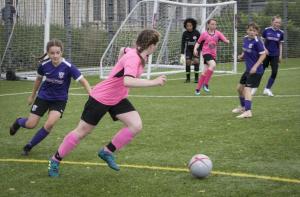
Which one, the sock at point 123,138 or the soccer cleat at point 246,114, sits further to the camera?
the soccer cleat at point 246,114

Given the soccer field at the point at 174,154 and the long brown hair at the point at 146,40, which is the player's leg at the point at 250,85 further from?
the long brown hair at the point at 146,40

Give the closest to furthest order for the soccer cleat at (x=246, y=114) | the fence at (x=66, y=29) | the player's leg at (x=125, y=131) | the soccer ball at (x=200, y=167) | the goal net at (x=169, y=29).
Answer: the soccer ball at (x=200, y=167) → the player's leg at (x=125, y=131) → the soccer cleat at (x=246, y=114) → the fence at (x=66, y=29) → the goal net at (x=169, y=29)

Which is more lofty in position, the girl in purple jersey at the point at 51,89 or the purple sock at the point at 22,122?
the girl in purple jersey at the point at 51,89

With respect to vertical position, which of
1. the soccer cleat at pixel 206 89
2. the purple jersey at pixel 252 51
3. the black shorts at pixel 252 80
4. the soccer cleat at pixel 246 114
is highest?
the purple jersey at pixel 252 51

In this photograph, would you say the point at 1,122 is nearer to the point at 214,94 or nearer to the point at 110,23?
the point at 214,94

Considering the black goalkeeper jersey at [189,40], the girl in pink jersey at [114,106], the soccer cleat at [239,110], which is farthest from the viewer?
the black goalkeeper jersey at [189,40]

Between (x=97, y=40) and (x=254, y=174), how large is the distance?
15.0 metres

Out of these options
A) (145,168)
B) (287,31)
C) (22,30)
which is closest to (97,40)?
(22,30)

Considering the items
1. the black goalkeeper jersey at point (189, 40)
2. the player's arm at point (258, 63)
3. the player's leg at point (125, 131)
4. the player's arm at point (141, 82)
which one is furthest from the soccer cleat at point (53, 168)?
the black goalkeeper jersey at point (189, 40)

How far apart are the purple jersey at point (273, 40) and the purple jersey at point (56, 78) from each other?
7.85 m

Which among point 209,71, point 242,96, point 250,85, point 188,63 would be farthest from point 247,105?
point 188,63

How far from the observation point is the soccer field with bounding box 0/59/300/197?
5742mm

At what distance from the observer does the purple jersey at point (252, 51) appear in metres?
10.4

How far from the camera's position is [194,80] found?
17.6m
